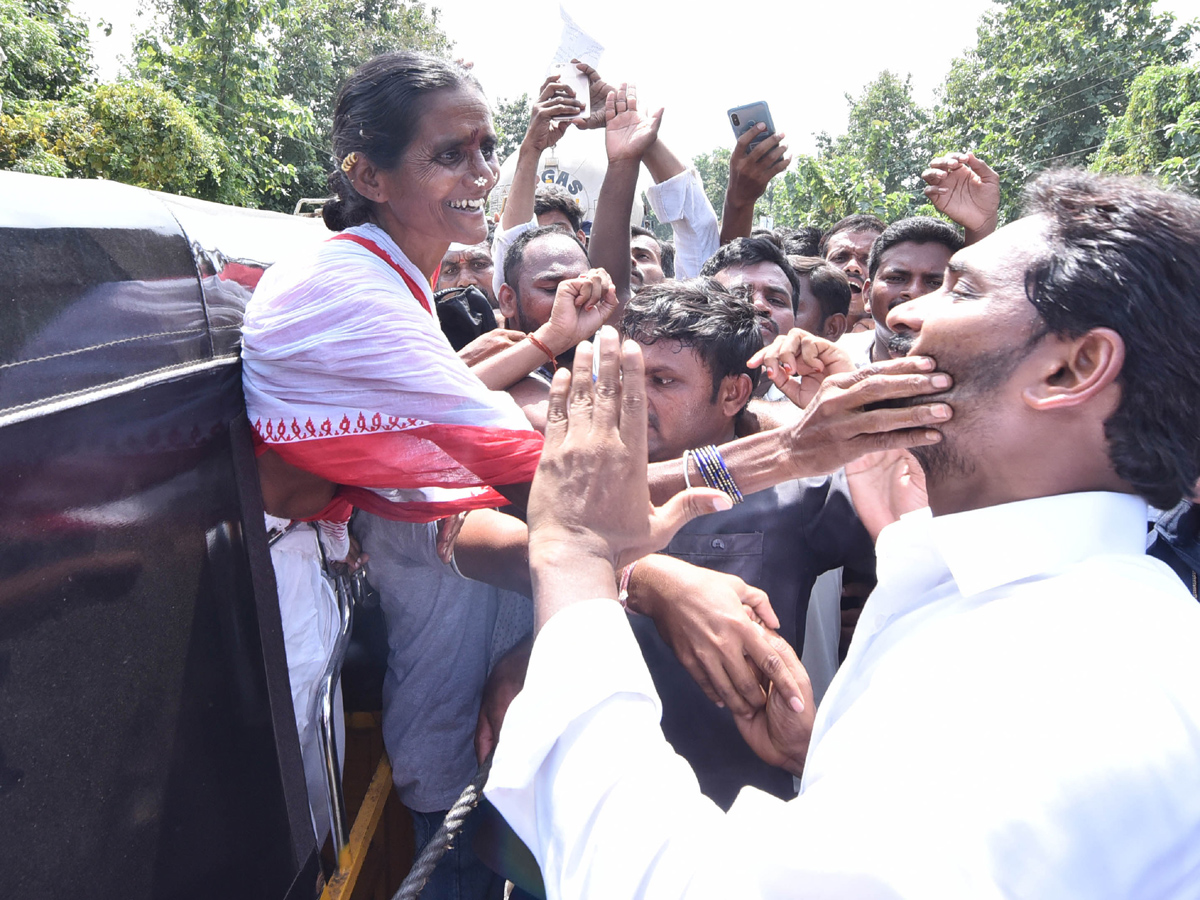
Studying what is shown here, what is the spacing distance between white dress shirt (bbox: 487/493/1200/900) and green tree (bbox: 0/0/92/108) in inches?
546

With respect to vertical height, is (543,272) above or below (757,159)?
below

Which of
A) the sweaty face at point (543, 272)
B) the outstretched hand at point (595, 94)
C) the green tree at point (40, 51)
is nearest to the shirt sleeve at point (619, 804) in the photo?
the sweaty face at point (543, 272)

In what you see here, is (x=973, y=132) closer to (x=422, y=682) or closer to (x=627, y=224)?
(x=627, y=224)

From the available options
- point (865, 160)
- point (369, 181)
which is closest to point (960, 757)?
point (369, 181)

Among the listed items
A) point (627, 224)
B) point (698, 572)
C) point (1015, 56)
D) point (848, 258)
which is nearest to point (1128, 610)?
point (698, 572)

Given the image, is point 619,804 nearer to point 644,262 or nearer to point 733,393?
point 733,393

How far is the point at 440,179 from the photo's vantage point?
6.49 ft

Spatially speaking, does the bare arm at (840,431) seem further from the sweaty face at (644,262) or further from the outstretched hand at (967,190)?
the sweaty face at (644,262)

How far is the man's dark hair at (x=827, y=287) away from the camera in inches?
178

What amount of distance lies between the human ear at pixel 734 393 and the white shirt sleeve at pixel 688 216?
75.4 inches

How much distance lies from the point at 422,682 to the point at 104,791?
108 centimetres

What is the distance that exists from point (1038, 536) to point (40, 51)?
16.6 metres

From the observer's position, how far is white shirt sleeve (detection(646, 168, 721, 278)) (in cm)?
425

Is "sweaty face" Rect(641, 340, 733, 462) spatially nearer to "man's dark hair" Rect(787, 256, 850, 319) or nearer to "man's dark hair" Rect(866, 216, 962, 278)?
"man's dark hair" Rect(866, 216, 962, 278)
